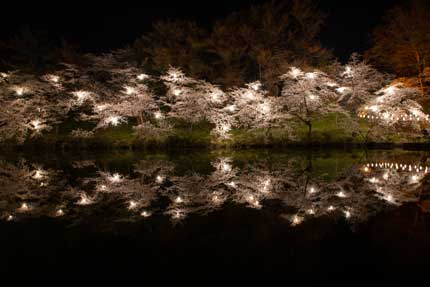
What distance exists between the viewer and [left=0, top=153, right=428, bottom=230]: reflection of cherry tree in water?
26.2ft

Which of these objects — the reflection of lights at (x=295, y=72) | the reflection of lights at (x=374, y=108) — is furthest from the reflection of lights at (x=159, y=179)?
the reflection of lights at (x=374, y=108)

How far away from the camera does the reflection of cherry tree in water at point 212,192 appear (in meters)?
7.98

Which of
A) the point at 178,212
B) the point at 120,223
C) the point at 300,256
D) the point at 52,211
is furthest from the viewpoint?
the point at 52,211

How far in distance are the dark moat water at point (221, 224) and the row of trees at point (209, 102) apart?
1339cm

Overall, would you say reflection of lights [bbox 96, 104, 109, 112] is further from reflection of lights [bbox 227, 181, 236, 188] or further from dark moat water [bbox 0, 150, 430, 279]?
reflection of lights [bbox 227, 181, 236, 188]

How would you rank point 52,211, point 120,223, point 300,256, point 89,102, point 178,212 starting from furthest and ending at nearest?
point 89,102, point 52,211, point 178,212, point 120,223, point 300,256

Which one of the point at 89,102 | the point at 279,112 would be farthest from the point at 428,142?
the point at 89,102

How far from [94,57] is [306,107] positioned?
2044cm

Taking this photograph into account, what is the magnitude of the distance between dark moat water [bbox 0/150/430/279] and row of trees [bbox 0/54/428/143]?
13.4 meters

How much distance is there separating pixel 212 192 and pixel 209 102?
60.5 ft

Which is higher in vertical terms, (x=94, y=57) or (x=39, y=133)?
(x=94, y=57)

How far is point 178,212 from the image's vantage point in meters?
7.83

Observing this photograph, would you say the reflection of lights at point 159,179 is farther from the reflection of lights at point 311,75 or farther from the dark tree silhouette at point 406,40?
the dark tree silhouette at point 406,40

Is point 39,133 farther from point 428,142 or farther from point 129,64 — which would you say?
point 428,142
